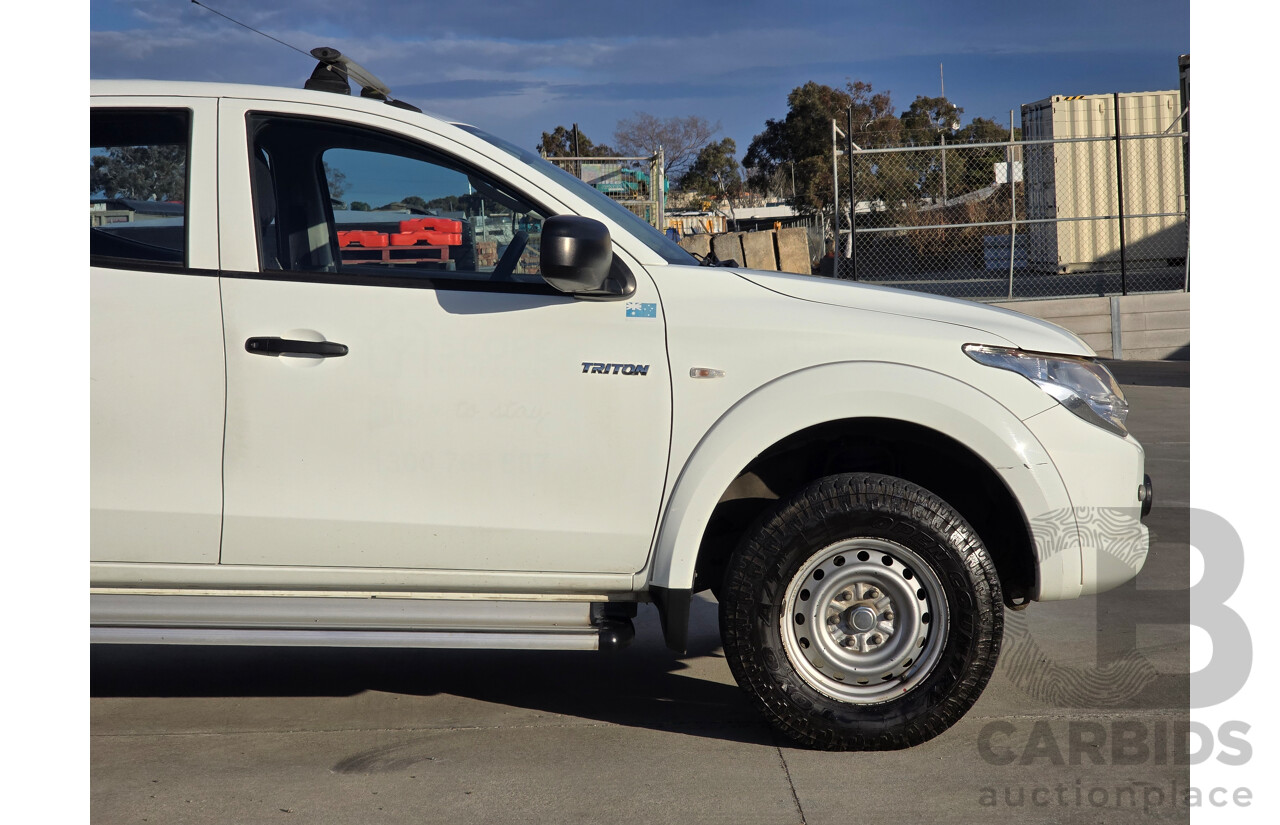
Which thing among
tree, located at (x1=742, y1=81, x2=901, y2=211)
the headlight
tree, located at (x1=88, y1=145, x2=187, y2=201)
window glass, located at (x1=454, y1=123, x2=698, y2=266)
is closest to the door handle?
tree, located at (x1=88, y1=145, x2=187, y2=201)

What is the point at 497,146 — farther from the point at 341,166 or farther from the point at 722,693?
the point at 722,693

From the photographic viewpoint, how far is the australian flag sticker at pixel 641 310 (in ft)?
11.2

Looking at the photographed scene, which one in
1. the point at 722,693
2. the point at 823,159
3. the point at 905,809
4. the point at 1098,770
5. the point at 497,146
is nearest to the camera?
the point at 905,809

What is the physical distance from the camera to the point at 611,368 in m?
3.36

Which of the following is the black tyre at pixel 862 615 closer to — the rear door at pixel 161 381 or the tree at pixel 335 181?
the rear door at pixel 161 381

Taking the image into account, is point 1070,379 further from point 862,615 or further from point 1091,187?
point 1091,187

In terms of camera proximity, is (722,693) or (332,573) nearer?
(332,573)

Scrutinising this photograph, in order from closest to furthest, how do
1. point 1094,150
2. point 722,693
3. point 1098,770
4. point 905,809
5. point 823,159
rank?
point 905,809 → point 1098,770 → point 722,693 → point 1094,150 → point 823,159

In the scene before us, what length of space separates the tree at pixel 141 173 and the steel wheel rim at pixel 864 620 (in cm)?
230

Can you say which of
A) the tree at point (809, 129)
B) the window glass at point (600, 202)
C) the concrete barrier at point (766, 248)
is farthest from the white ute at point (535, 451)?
the tree at point (809, 129)

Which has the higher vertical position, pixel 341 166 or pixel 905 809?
pixel 341 166

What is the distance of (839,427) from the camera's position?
11.4 feet

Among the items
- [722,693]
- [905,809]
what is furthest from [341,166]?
[905,809]

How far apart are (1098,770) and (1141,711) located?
541 mm
